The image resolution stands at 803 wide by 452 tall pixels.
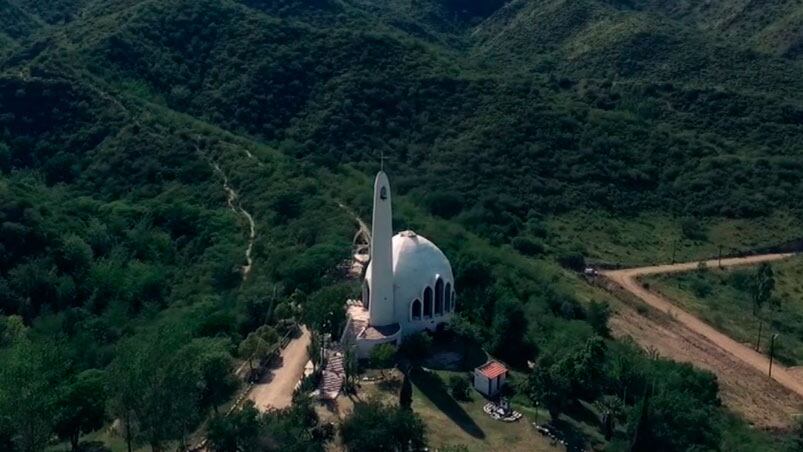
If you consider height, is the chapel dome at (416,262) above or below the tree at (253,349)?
above

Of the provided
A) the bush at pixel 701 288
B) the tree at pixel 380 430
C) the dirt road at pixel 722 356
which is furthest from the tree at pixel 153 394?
the bush at pixel 701 288

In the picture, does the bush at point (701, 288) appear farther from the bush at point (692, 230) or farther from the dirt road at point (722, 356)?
the bush at point (692, 230)

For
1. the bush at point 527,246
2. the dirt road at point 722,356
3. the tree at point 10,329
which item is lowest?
the dirt road at point 722,356

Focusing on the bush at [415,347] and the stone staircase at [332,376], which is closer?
the stone staircase at [332,376]

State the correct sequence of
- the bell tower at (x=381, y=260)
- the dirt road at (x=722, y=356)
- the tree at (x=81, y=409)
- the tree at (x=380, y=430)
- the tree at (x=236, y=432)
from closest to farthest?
the tree at (x=236, y=432), the tree at (x=380, y=430), the tree at (x=81, y=409), the bell tower at (x=381, y=260), the dirt road at (x=722, y=356)

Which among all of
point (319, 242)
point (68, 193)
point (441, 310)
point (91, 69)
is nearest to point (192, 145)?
point (68, 193)

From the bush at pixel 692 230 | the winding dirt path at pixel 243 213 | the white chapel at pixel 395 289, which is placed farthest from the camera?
the bush at pixel 692 230

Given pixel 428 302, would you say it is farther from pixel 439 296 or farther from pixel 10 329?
pixel 10 329
